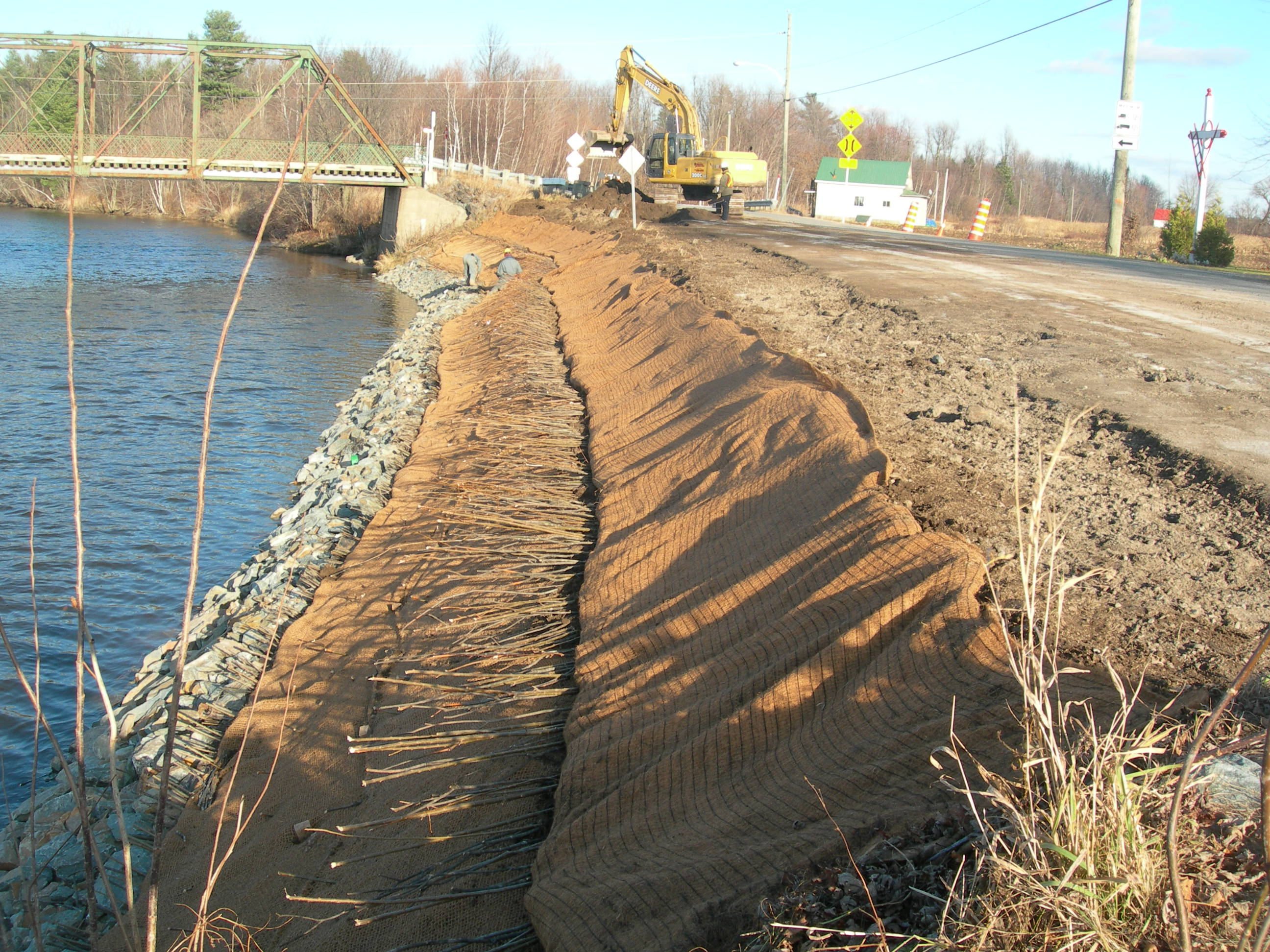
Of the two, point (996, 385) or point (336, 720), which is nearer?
point (336, 720)

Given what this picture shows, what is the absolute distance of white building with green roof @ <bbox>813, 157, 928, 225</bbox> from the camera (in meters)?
64.8

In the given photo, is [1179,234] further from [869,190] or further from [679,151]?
[869,190]

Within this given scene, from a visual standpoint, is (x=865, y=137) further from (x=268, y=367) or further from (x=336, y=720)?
(x=336, y=720)

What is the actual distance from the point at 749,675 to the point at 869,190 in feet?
219

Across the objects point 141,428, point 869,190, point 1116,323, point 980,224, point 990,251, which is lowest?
point 141,428

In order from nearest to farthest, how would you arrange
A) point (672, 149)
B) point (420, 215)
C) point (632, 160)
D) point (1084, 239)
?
point (632, 160), point (672, 149), point (420, 215), point (1084, 239)

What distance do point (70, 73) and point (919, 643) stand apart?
132 ft

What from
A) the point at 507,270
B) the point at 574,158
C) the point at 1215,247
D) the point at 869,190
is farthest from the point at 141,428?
the point at 869,190

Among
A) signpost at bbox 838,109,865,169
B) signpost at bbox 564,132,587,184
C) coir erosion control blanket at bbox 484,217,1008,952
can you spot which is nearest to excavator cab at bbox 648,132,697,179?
signpost at bbox 564,132,587,184

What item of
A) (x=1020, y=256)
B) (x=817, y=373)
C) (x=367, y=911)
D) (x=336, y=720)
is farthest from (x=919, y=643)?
(x=1020, y=256)

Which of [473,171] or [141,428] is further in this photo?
[473,171]

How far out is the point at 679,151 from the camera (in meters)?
30.2

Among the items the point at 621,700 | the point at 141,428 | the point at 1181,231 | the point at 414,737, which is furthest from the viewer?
the point at 1181,231

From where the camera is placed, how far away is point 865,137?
11525cm
